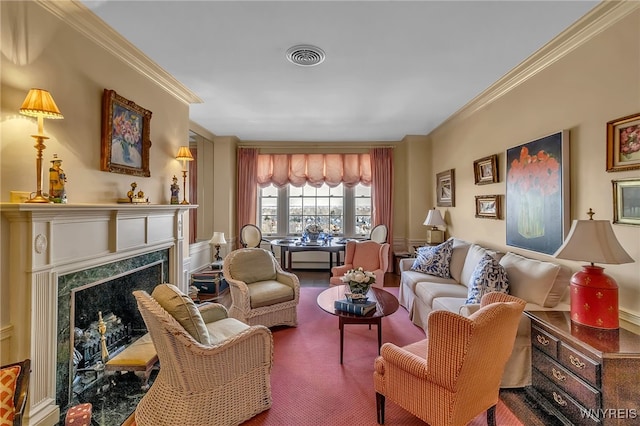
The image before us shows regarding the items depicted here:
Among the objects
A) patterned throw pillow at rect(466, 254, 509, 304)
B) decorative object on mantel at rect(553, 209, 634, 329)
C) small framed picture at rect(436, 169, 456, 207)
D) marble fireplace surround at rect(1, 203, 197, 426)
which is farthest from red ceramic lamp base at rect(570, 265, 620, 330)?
marble fireplace surround at rect(1, 203, 197, 426)

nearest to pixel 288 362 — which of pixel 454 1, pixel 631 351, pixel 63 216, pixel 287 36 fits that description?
pixel 63 216

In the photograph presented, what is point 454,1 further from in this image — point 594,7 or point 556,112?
point 556,112

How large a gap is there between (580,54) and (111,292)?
4.51 metres

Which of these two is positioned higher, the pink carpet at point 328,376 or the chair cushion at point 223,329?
the chair cushion at point 223,329

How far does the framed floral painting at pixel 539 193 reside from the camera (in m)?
2.54

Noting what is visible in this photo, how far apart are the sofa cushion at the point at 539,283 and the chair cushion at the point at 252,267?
2.64m

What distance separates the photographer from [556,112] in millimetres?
2648

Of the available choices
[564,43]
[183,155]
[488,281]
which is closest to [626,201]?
[488,281]

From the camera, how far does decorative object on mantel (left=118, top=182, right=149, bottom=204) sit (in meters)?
2.66

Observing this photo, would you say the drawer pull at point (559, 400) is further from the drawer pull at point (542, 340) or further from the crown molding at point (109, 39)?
the crown molding at point (109, 39)

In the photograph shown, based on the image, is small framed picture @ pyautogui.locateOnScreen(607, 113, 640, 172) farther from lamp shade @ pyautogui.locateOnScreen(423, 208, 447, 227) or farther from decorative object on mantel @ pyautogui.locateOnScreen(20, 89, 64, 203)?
decorative object on mantel @ pyautogui.locateOnScreen(20, 89, 64, 203)

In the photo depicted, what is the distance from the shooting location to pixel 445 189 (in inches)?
201

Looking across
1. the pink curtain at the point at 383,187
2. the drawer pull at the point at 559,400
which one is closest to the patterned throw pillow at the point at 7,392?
the drawer pull at the point at 559,400

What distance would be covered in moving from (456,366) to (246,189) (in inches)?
208
